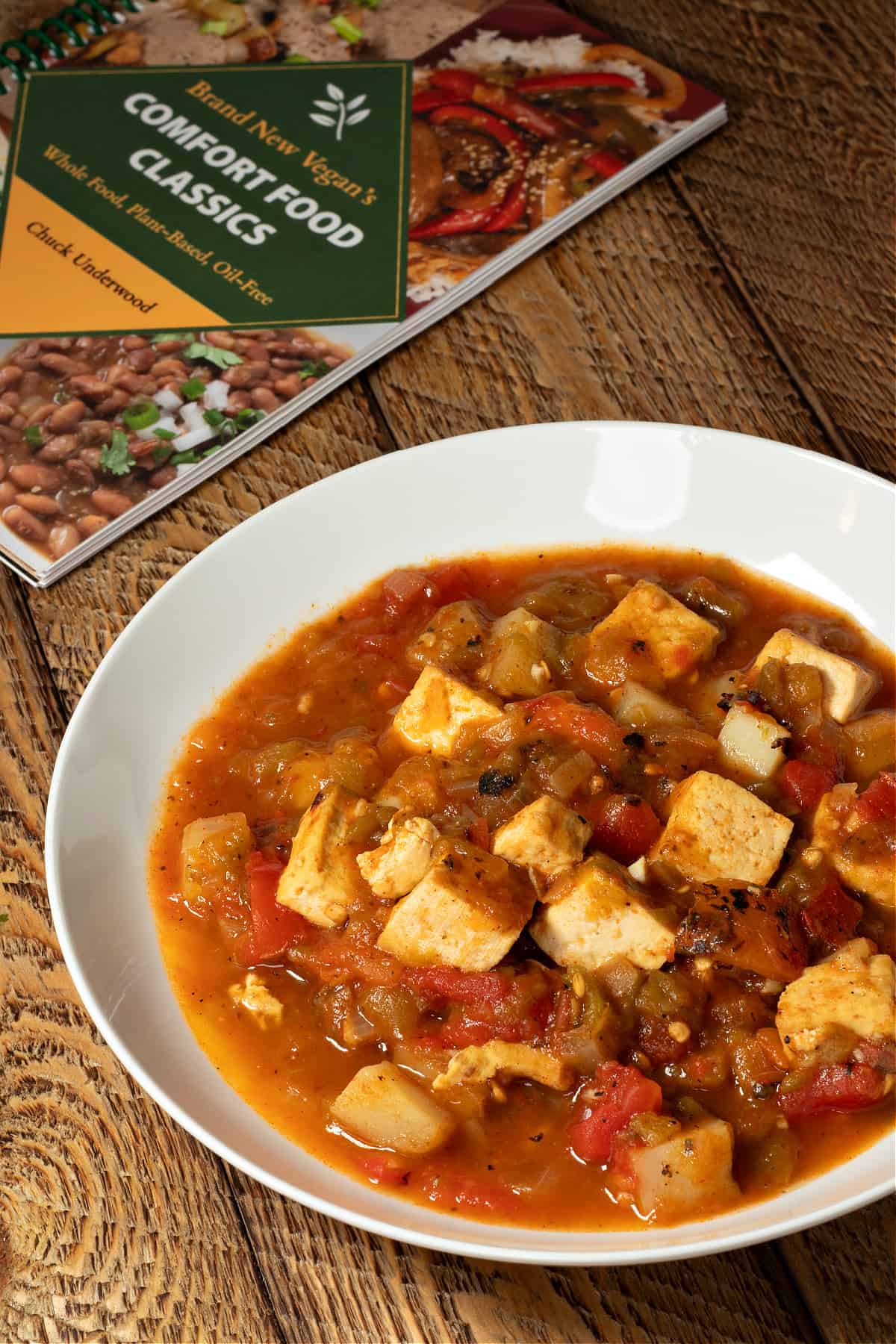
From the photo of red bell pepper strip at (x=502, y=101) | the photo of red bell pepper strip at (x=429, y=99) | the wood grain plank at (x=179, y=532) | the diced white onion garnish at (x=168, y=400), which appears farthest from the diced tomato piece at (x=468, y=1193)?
the photo of red bell pepper strip at (x=429, y=99)

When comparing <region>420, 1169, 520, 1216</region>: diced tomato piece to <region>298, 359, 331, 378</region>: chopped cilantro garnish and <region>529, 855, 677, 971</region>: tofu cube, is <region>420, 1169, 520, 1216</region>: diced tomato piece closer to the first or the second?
<region>529, 855, 677, 971</region>: tofu cube

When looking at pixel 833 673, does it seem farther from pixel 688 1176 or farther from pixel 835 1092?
pixel 688 1176

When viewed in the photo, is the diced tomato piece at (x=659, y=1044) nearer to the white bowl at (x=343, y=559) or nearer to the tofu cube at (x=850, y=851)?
the tofu cube at (x=850, y=851)

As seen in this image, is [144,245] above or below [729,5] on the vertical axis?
below

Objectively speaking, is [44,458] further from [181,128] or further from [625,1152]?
[625,1152]

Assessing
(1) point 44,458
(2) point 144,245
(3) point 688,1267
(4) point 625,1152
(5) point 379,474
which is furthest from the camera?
(2) point 144,245

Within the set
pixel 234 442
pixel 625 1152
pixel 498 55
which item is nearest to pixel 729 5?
pixel 498 55
